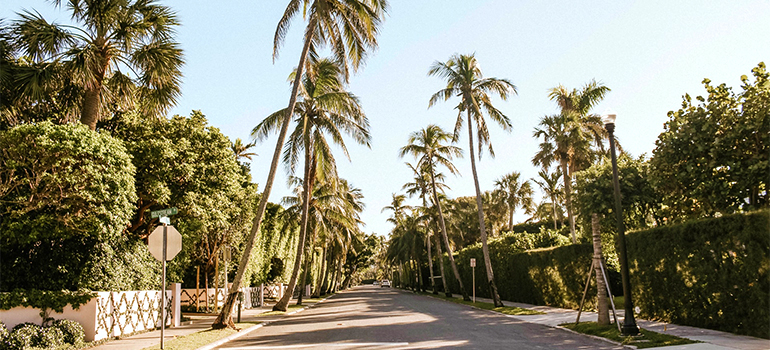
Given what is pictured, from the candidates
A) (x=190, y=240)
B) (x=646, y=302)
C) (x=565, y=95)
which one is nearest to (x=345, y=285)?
(x=565, y=95)

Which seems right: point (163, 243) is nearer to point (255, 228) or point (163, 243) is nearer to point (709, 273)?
point (255, 228)

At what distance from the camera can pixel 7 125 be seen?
45.0 ft

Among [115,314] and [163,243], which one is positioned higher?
[163,243]

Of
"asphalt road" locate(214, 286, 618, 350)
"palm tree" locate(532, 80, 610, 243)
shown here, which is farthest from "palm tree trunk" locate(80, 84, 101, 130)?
"palm tree" locate(532, 80, 610, 243)

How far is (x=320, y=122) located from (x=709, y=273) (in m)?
16.9

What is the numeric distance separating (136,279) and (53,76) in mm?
6389

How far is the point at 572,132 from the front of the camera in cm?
3047

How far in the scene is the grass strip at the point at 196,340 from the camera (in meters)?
12.3

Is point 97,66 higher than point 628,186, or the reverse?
point 97,66

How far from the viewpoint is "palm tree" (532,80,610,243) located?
30.2m

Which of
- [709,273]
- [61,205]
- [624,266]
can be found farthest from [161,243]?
[709,273]

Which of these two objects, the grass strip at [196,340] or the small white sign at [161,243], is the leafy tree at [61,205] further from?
the grass strip at [196,340]

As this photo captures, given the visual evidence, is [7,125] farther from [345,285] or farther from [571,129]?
[345,285]

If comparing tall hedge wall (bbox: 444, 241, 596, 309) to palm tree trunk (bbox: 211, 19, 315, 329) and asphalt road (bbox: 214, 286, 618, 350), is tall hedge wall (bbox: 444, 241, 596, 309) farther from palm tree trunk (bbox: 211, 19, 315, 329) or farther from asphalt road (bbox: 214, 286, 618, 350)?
palm tree trunk (bbox: 211, 19, 315, 329)
